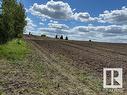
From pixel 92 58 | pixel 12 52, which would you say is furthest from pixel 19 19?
pixel 92 58

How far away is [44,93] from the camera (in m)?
13.8

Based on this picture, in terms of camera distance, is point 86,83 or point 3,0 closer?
point 86,83

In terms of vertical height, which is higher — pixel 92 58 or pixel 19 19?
pixel 19 19

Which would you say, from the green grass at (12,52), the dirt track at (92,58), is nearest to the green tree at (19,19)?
the dirt track at (92,58)

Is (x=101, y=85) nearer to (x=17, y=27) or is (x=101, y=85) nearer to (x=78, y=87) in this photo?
(x=78, y=87)

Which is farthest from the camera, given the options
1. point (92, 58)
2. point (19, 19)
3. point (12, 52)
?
point (19, 19)

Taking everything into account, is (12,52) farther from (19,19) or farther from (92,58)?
(19,19)

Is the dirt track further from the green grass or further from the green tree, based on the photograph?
the green tree

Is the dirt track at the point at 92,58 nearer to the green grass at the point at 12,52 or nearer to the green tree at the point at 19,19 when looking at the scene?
the green grass at the point at 12,52

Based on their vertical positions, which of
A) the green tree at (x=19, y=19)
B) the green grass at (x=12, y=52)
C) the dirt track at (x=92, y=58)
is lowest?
the dirt track at (x=92, y=58)

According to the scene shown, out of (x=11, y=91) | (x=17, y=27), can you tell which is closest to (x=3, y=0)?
(x=17, y=27)

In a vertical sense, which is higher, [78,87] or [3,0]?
[3,0]

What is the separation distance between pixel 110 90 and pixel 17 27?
47671mm

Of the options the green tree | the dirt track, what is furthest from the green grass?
the green tree
